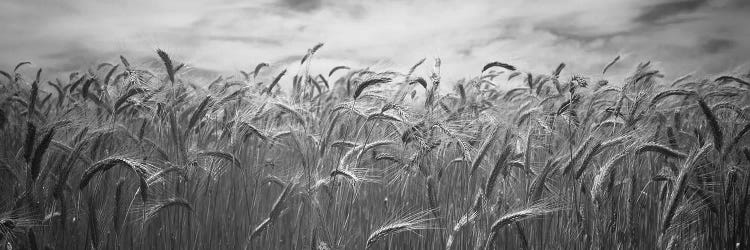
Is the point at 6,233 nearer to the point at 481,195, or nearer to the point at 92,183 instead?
the point at 92,183

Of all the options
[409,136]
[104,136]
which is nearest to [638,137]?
[409,136]

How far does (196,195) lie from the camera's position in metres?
2.63

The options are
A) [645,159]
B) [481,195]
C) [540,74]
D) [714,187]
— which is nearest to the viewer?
[481,195]

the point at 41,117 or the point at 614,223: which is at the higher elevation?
the point at 41,117

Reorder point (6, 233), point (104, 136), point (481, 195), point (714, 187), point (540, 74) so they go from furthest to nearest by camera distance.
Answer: point (540, 74), point (714, 187), point (104, 136), point (481, 195), point (6, 233)

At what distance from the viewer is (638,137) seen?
2.32m

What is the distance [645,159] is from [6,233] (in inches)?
137

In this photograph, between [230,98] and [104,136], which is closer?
[104,136]

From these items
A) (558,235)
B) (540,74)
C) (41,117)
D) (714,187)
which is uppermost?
(540,74)

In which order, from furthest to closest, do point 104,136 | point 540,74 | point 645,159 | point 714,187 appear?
point 540,74 < point 645,159 < point 714,187 < point 104,136

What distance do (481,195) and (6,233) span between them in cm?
206

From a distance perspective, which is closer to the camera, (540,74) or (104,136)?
(104,136)

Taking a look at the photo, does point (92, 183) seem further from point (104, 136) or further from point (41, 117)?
point (41, 117)

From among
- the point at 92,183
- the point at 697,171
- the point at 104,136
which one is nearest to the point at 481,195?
the point at 697,171
